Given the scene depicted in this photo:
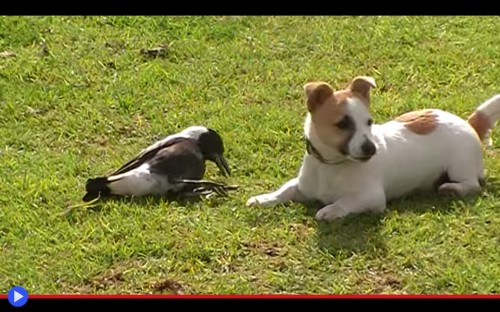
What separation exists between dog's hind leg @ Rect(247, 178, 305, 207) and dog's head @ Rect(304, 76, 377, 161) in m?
0.30

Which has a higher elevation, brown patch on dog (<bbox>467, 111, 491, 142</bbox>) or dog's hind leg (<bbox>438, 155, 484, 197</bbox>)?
brown patch on dog (<bbox>467, 111, 491, 142</bbox>)

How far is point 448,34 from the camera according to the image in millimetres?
7949

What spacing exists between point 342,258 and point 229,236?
20.1 inches

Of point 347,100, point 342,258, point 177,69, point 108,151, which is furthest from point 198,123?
point 342,258

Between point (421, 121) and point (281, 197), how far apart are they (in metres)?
0.76

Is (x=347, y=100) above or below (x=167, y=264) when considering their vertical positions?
above

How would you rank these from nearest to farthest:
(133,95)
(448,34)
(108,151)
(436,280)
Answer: (436,280)
(108,151)
(133,95)
(448,34)

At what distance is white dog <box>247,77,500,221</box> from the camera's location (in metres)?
5.09

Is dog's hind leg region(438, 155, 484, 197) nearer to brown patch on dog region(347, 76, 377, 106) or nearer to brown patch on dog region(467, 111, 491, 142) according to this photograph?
brown patch on dog region(467, 111, 491, 142)

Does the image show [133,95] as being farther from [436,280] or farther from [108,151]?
[436,280]
